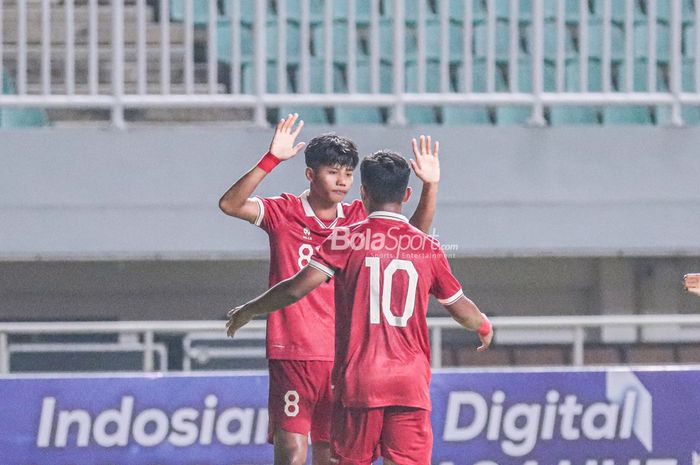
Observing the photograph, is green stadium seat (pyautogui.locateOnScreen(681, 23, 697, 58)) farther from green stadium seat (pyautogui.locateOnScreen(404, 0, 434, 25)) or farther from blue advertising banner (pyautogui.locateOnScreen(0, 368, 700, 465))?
blue advertising banner (pyautogui.locateOnScreen(0, 368, 700, 465))

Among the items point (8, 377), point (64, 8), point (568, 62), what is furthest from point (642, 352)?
point (64, 8)

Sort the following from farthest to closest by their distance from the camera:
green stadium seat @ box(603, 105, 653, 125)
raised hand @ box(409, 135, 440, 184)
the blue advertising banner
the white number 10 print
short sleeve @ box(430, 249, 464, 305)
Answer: green stadium seat @ box(603, 105, 653, 125) → the blue advertising banner → raised hand @ box(409, 135, 440, 184) → short sleeve @ box(430, 249, 464, 305) → the white number 10 print

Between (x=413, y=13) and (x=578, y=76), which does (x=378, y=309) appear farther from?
(x=578, y=76)

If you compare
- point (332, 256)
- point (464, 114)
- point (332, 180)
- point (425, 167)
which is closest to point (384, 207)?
point (332, 256)

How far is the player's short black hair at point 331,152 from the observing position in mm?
5398

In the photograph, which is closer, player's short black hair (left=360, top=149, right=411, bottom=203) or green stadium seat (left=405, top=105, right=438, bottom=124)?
player's short black hair (left=360, top=149, right=411, bottom=203)

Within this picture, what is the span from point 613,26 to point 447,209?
2033 mm

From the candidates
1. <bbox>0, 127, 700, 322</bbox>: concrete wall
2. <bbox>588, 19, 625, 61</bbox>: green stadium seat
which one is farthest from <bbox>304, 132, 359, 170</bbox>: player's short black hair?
<bbox>588, 19, 625, 61</bbox>: green stadium seat

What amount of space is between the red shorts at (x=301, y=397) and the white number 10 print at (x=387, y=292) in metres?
0.91

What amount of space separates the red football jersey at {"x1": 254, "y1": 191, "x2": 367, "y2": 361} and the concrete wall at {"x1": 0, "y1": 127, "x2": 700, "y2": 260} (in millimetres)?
3544

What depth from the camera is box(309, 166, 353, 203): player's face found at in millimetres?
5465

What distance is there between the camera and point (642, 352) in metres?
9.16

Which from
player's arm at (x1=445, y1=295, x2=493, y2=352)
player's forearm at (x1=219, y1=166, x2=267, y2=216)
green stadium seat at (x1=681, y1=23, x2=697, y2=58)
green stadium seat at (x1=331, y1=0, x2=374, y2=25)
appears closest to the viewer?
player's arm at (x1=445, y1=295, x2=493, y2=352)

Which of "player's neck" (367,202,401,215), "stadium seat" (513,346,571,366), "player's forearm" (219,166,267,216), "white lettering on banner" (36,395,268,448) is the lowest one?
"white lettering on banner" (36,395,268,448)
